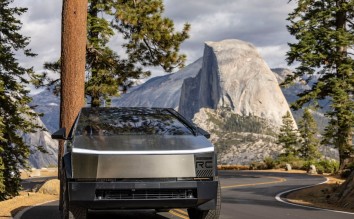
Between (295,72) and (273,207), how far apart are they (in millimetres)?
20001

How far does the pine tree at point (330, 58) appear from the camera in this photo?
29.8 meters

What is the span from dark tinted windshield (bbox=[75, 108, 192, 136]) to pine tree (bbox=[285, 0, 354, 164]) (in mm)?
23342

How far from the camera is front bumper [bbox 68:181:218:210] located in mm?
5914

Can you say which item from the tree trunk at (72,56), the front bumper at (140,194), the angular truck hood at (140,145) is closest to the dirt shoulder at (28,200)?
the tree trunk at (72,56)

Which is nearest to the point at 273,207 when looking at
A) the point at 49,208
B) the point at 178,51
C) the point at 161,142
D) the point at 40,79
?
the point at 49,208

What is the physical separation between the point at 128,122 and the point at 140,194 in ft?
4.85

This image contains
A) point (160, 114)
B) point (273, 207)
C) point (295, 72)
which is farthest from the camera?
point (295, 72)

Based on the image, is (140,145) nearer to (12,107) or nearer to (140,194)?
(140,194)

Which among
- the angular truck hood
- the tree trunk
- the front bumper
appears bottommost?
the front bumper

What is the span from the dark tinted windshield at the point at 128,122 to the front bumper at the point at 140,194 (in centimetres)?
100

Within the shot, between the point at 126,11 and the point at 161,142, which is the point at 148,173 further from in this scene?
the point at 126,11

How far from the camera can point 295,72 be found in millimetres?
31000

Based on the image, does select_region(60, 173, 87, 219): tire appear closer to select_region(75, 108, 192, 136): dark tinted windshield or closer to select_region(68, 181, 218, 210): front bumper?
select_region(68, 181, 218, 210): front bumper

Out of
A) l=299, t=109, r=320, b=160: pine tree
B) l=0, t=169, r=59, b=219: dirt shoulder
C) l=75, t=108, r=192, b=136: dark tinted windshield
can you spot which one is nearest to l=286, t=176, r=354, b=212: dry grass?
l=0, t=169, r=59, b=219: dirt shoulder
